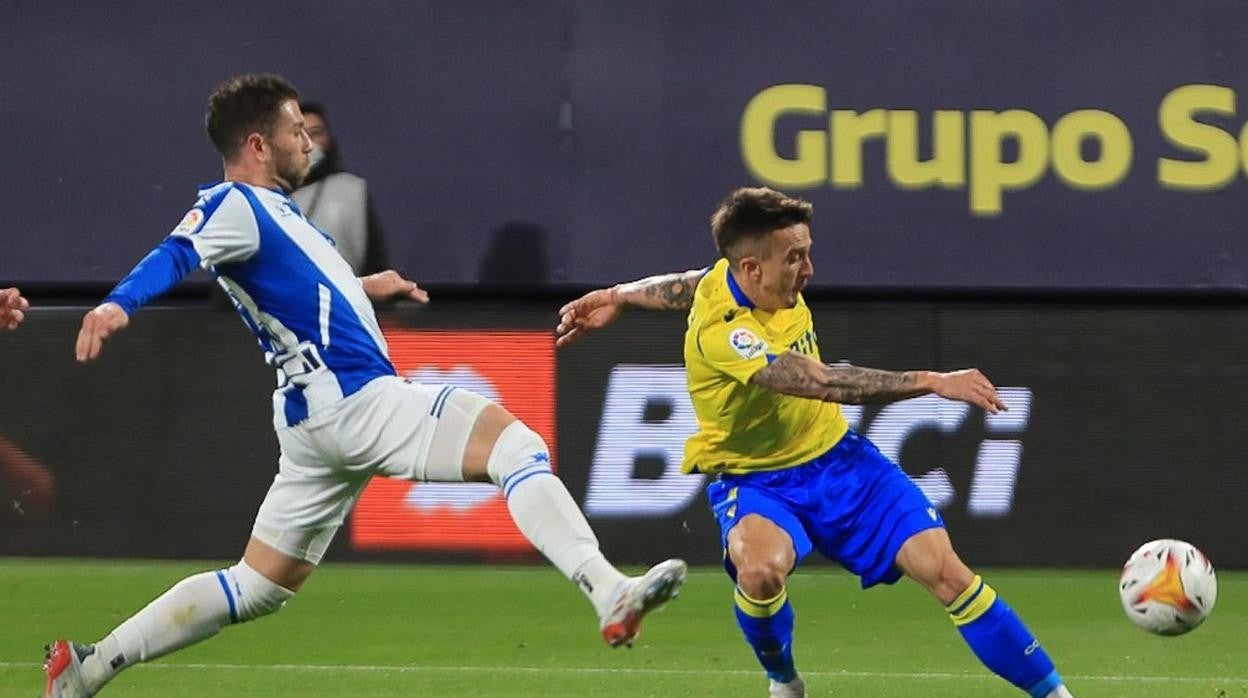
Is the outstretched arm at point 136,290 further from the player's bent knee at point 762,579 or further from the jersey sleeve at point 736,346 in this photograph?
the player's bent knee at point 762,579

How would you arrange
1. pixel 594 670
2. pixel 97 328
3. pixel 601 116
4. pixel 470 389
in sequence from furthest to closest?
pixel 601 116 < pixel 470 389 < pixel 594 670 < pixel 97 328

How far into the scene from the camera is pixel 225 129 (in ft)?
22.4

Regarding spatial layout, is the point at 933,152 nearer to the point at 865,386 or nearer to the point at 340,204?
the point at 340,204

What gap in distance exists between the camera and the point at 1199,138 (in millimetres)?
11586

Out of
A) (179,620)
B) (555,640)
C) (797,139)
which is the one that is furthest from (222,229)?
(797,139)

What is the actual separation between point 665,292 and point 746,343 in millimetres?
694

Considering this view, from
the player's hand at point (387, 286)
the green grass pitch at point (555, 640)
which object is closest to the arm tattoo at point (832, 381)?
the player's hand at point (387, 286)

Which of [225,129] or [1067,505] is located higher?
[225,129]

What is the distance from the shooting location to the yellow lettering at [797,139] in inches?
459

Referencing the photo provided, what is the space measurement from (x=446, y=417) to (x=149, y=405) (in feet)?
18.0

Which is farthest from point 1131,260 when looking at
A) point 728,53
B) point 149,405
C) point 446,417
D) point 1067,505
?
point 446,417

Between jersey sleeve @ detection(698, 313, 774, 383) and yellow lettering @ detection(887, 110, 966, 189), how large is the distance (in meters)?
4.56

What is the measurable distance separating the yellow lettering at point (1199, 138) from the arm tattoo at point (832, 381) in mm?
5172

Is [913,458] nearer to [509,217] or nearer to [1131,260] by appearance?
[1131,260]
